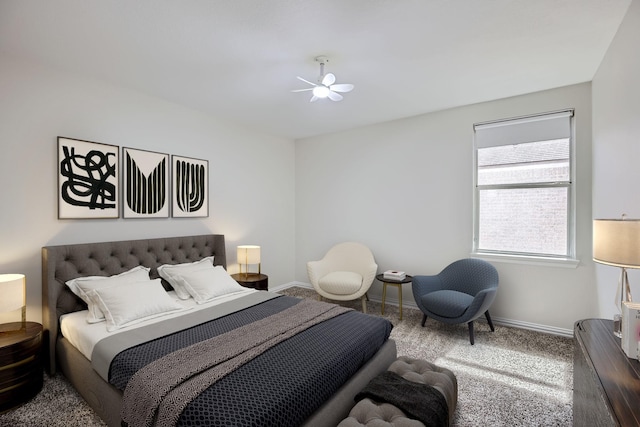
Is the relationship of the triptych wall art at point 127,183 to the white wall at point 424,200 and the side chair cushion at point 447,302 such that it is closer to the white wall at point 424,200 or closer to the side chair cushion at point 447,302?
the white wall at point 424,200

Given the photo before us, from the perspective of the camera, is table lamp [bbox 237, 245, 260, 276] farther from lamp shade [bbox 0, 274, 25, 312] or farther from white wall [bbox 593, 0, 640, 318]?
white wall [bbox 593, 0, 640, 318]

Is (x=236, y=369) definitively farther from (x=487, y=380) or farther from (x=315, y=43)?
(x=315, y=43)

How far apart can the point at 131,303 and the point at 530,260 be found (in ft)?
13.1

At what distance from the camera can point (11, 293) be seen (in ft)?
7.09

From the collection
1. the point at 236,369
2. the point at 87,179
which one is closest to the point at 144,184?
the point at 87,179

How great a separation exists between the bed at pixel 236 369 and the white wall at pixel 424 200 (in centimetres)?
194

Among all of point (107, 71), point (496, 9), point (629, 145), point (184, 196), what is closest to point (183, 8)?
point (107, 71)

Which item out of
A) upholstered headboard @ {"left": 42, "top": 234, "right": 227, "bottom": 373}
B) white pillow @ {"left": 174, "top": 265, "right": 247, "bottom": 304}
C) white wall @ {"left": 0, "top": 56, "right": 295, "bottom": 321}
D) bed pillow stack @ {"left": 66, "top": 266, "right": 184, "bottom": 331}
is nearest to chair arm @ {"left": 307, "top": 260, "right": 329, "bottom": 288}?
white wall @ {"left": 0, "top": 56, "right": 295, "bottom": 321}

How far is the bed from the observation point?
4.93 feet

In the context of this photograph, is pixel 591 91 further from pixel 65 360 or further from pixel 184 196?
pixel 65 360

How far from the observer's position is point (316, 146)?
Result: 516cm

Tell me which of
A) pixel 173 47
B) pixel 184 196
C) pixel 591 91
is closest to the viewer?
pixel 173 47

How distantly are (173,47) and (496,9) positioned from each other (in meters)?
2.32

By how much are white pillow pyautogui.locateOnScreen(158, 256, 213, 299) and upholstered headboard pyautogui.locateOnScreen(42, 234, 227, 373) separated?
128 mm
